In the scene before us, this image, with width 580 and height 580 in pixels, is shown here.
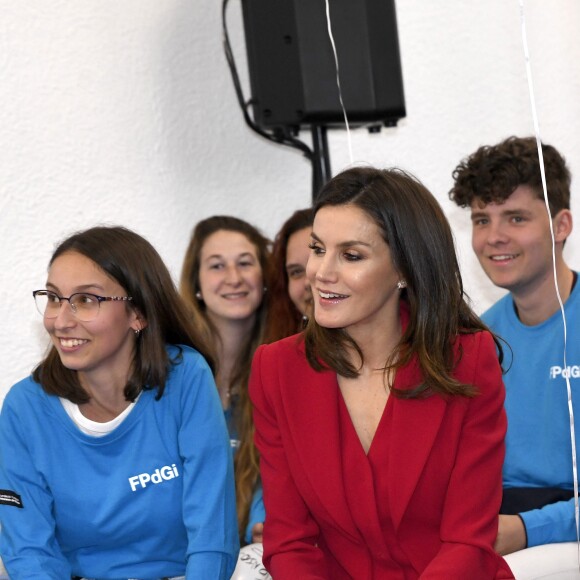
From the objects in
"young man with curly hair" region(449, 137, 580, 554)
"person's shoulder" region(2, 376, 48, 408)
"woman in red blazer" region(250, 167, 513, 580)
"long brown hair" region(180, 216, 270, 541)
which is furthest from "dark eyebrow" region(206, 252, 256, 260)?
"woman in red blazer" region(250, 167, 513, 580)

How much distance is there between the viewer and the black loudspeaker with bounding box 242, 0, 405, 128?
2.48 m

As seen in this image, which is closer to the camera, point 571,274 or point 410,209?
point 410,209

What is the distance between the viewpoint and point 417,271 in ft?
5.18

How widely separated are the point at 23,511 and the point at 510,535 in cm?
95

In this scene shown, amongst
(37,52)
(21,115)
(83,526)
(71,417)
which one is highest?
(37,52)

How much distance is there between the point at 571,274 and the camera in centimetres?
221

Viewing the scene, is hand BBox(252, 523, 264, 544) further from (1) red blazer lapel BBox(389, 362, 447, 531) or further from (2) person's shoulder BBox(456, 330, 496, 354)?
(2) person's shoulder BBox(456, 330, 496, 354)

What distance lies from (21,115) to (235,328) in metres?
0.81

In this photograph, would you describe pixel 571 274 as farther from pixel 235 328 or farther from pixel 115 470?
pixel 115 470

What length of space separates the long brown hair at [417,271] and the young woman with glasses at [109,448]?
345 mm

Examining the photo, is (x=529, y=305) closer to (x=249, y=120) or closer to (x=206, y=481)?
(x=206, y=481)

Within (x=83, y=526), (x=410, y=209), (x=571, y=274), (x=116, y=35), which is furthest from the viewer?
(x=116, y=35)

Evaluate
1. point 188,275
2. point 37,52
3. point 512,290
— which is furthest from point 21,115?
point 512,290

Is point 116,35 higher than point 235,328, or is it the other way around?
point 116,35
